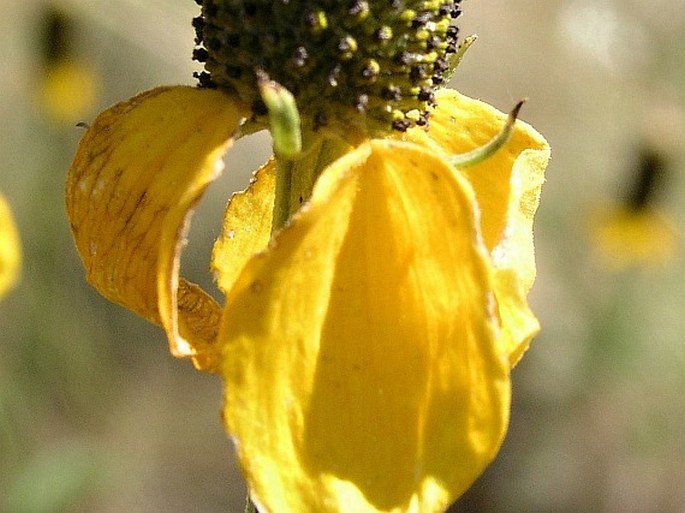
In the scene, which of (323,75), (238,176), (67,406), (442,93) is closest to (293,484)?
(323,75)

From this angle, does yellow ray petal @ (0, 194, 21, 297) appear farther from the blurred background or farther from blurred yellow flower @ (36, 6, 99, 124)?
blurred yellow flower @ (36, 6, 99, 124)

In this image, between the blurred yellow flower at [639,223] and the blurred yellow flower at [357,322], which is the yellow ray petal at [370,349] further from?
the blurred yellow flower at [639,223]

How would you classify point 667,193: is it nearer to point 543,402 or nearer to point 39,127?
point 543,402

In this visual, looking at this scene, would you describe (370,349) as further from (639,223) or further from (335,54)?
(639,223)

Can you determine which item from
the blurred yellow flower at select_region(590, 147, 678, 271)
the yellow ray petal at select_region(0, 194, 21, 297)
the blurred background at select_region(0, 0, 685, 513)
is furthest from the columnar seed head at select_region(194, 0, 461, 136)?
the blurred yellow flower at select_region(590, 147, 678, 271)

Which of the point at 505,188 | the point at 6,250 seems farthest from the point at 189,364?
the point at 505,188

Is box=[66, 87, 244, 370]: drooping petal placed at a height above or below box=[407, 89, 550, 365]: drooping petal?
above
